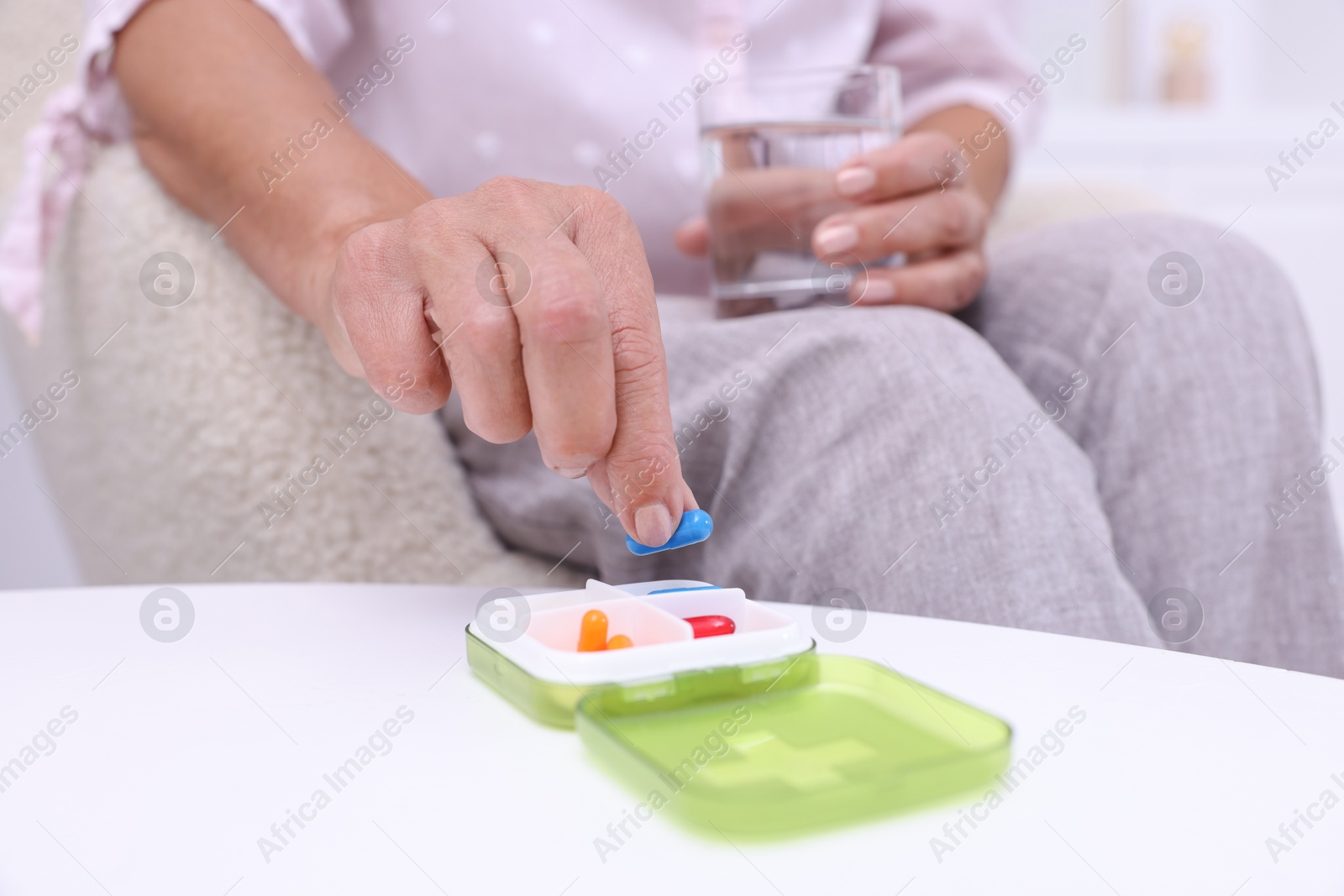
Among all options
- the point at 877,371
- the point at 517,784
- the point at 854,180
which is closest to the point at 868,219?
the point at 854,180

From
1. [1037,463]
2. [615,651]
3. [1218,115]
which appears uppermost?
[615,651]

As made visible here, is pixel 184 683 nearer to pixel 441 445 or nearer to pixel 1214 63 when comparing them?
pixel 441 445

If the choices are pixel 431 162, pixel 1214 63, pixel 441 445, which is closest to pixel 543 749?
pixel 441 445

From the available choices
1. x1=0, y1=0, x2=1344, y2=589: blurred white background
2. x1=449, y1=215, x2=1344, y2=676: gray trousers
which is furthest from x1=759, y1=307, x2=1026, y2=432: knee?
x1=0, y1=0, x2=1344, y2=589: blurred white background

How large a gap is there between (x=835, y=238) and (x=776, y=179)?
5 centimetres

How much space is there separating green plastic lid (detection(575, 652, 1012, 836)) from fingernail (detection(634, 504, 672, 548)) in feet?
0.21

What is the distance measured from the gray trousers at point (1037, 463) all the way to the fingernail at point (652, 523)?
0.12m

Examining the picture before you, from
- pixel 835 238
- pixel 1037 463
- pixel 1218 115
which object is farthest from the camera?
pixel 1218 115

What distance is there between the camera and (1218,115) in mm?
1931

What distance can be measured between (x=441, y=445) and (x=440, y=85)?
23 cm

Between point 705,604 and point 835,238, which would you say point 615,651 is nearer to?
point 705,604

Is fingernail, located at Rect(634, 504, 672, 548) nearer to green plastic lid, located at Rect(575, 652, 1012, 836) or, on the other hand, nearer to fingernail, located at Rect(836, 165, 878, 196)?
green plastic lid, located at Rect(575, 652, 1012, 836)

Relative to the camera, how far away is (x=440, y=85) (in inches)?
25.9

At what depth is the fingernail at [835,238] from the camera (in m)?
0.56
